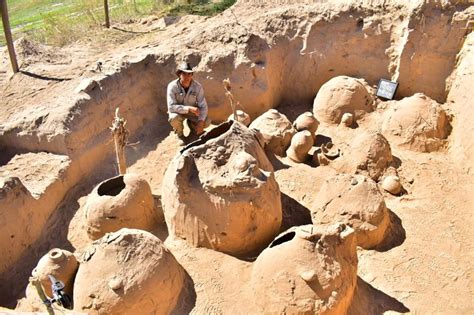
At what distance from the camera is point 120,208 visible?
506 cm

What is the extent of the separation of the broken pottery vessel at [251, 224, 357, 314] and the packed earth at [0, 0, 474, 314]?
15mm

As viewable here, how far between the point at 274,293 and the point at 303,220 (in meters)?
1.74

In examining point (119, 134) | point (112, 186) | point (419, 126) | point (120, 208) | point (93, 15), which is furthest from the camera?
point (93, 15)

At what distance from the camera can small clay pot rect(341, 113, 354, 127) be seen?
292 inches

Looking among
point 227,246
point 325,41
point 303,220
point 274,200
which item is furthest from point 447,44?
point 227,246

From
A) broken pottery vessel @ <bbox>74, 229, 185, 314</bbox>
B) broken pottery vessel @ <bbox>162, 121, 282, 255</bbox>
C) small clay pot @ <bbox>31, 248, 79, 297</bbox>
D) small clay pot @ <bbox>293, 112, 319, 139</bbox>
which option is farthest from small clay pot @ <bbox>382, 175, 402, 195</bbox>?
small clay pot @ <bbox>31, 248, 79, 297</bbox>

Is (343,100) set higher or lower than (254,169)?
lower

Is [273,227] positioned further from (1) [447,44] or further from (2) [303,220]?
(1) [447,44]

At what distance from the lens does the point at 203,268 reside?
14.8ft

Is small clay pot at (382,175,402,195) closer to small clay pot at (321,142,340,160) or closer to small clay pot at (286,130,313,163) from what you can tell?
small clay pot at (321,142,340,160)

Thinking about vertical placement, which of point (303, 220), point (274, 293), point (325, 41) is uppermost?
point (325, 41)

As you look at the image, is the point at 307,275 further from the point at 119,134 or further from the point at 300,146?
the point at 119,134

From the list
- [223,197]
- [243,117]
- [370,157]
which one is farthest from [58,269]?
[370,157]

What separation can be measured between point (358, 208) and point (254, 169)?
57.6 inches
